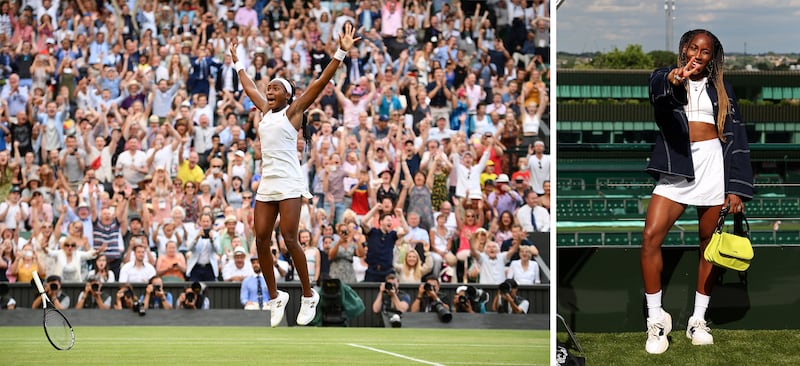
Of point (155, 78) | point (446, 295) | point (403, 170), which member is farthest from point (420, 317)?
point (155, 78)

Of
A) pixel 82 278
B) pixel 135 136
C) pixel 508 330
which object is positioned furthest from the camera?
pixel 135 136

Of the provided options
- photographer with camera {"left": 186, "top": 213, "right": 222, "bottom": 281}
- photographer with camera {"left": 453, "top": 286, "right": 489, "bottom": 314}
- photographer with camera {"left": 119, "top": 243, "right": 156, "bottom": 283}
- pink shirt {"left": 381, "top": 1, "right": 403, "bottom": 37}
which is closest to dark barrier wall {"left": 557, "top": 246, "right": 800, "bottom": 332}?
photographer with camera {"left": 453, "top": 286, "right": 489, "bottom": 314}

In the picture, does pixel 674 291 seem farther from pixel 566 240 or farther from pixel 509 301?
pixel 509 301

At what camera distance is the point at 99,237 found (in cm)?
1366

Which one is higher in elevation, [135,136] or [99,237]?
[135,136]

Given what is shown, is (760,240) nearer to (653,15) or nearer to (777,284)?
(777,284)

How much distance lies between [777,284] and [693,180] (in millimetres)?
1105

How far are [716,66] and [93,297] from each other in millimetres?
8862

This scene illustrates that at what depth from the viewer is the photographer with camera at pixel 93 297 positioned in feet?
42.3

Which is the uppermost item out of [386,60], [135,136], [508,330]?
[386,60]

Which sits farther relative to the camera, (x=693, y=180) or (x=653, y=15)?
(x=653, y=15)

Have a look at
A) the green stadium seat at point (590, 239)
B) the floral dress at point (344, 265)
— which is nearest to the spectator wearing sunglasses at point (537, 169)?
the floral dress at point (344, 265)

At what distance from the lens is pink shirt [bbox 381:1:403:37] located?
15.9 metres

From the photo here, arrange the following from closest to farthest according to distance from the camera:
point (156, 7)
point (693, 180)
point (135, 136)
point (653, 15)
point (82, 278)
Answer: point (693, 180) → point (653, 15) → point (82, 278) → point (135, 136) → point (156, 7)
